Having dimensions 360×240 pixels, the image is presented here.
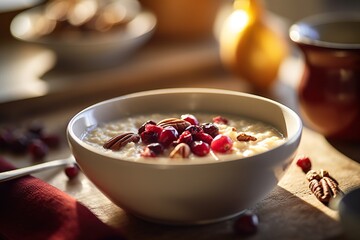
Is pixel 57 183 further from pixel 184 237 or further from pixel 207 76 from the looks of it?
pixel 207 76

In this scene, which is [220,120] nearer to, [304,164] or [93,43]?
[304,164]

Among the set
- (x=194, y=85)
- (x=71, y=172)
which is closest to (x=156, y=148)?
(x=71, y=172)

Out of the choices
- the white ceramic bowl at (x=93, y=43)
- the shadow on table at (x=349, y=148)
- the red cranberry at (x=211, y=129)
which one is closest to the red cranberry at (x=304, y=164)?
the shadow on table at (x=349, y=148)

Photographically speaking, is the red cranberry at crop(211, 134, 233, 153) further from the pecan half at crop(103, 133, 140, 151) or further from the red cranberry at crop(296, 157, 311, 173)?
the red cranberry at crop(296, 157, 311, 173)

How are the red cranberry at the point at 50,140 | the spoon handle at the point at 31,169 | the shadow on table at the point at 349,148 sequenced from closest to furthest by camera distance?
the spoon handle at the point at 31,169
the shadow on table at the point at 349,148
the red cranberry at the point at 50,140

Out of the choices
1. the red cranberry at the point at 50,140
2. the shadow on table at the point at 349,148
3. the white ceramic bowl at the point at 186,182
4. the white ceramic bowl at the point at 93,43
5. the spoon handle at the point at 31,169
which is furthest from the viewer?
the white ceramic bowl at the point at 93,43

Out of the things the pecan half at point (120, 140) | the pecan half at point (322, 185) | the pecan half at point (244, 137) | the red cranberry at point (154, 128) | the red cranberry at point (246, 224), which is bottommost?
the pecan half at point (322, 185)

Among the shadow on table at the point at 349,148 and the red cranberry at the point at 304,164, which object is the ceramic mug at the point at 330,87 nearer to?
the shadow on table at the point at 349,148

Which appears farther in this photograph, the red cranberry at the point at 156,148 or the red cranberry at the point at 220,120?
the red cranberry at the point at 220,120

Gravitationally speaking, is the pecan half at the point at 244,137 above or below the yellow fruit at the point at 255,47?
above
